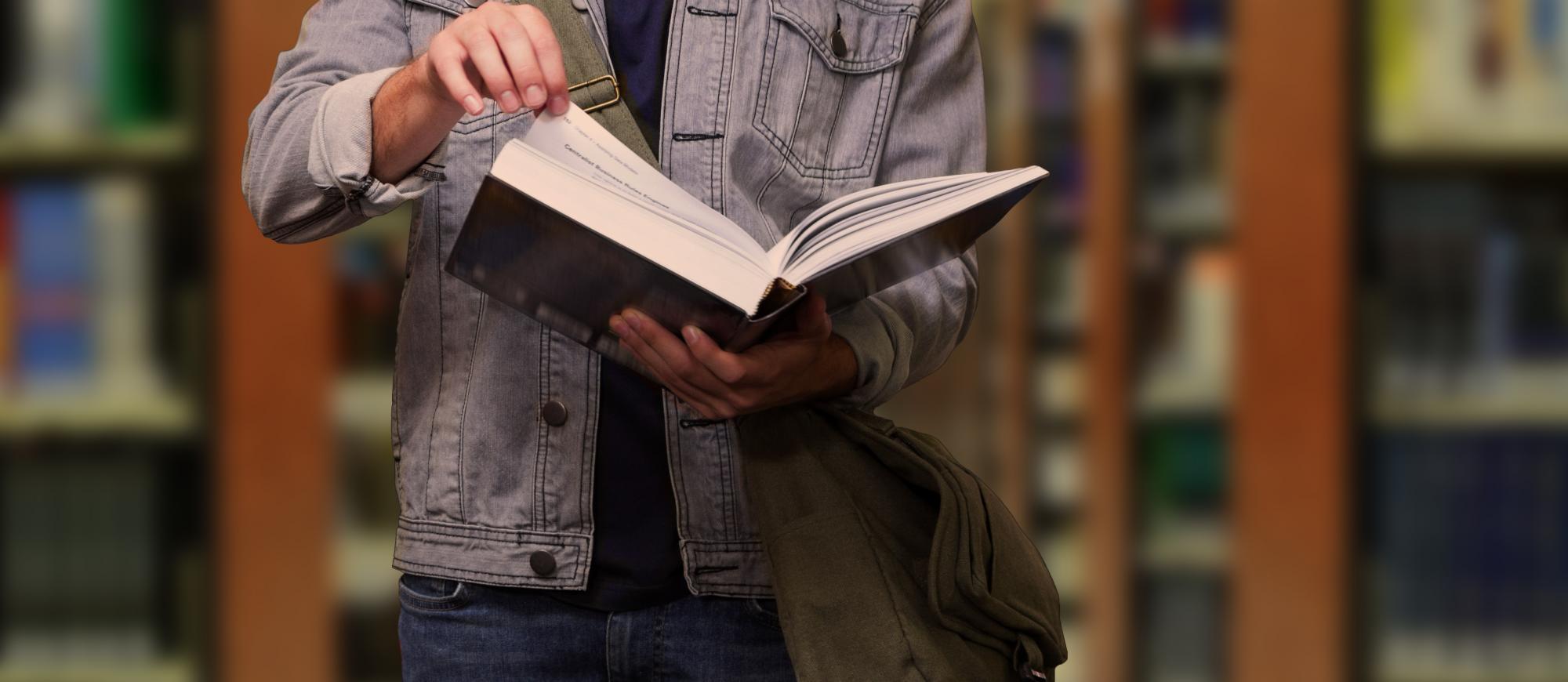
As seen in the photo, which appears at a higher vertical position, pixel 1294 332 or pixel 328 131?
pixel 328 131

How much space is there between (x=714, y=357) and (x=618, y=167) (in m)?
0.11

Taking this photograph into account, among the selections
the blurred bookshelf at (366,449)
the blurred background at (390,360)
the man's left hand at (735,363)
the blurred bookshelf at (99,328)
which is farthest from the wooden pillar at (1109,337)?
the man's left hand at (735,363)

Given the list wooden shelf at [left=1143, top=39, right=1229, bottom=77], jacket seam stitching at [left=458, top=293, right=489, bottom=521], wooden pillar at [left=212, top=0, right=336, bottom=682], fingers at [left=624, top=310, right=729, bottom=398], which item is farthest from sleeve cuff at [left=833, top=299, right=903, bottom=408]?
wooden shelf at [left=1143, top=39, right=1229, bottom=77]

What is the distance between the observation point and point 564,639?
2.60ft

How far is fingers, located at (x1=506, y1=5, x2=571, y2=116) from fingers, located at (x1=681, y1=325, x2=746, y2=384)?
13 centimetres

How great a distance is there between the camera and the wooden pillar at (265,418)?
1.96 metres

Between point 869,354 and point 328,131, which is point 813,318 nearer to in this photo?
point 869,354

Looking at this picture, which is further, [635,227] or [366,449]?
[366,449]

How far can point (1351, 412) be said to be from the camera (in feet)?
6.62

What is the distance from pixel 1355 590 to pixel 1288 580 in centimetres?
10

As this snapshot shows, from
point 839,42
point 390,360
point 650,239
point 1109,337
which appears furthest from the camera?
point 1109,337

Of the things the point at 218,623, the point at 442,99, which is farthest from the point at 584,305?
the point at 218,623

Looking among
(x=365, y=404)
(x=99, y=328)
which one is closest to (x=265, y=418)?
(x=365, y=404)

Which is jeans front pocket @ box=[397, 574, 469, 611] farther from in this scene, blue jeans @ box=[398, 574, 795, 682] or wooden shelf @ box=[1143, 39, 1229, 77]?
wooden shelf @ box=[1143, 39, 1229, 77]
